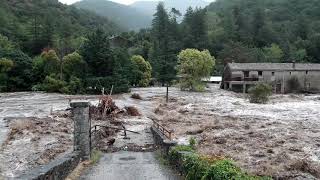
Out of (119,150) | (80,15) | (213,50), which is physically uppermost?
(80,15)

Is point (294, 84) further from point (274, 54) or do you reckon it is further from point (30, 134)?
point (30, 134)

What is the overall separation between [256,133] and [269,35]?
10872 cm

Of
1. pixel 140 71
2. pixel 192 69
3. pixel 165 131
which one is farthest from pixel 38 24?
pixel 165 131

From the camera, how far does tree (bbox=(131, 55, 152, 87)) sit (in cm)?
9181

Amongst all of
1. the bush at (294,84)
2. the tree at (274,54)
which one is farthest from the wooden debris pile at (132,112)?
the tree at (274,54)

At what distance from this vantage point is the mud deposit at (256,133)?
23.6 m

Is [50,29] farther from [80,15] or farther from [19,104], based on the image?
[80,15]

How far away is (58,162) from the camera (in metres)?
17.1

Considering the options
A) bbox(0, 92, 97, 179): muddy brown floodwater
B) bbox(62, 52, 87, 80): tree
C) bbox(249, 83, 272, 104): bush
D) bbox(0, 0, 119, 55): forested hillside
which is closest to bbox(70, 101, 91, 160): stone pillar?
bbox(0, 92, 97, 179): muddy brown floodwater

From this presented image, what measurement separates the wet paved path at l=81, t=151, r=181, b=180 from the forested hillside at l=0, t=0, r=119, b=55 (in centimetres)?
7936

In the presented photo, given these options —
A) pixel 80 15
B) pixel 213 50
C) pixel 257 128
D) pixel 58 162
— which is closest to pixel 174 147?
pixel 58 162

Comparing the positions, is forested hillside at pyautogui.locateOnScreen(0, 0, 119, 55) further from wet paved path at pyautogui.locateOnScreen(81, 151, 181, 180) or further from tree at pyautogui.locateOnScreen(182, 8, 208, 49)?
wet paved path at pyautogui.locateOnScreen(81, 151, 181, 180)

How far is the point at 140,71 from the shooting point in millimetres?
93750

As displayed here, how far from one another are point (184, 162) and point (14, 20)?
11809cm
